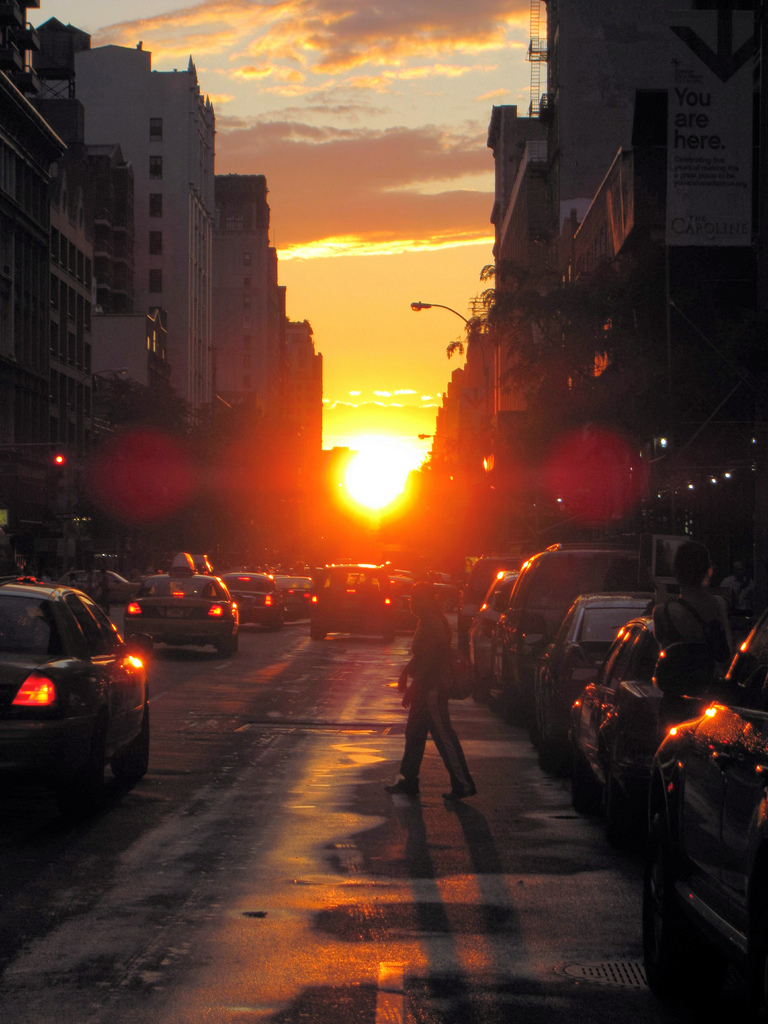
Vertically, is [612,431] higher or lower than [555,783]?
higher

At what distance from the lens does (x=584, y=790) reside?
10695 mm

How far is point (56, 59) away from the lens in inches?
4267

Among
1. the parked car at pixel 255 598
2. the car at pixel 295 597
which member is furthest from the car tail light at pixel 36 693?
the car at pixel 295 597

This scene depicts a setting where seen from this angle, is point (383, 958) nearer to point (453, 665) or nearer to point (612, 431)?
point (453, 665)

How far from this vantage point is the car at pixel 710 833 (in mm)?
4340

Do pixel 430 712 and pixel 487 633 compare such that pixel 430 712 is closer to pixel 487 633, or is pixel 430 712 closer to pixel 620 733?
pixel 620 733

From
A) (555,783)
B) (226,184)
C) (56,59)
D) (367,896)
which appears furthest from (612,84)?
(226,184)

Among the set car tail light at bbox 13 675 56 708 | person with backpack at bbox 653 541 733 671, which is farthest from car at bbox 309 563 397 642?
person with backpack at bbox 653 541 733 671

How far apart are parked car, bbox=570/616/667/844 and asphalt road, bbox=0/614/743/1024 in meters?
0.26

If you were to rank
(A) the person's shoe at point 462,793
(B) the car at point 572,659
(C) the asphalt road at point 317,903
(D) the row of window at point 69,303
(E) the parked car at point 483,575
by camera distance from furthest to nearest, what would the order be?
(D) the row of window at point 69,303, (E) the parked car at point 483,575, (B) the car at point 572,659, (A) the person's shoe at point 462,793, (C) the asphalt road at point 317,903

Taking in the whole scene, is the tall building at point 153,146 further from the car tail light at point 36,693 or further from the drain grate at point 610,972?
the drain grate at point 610,972

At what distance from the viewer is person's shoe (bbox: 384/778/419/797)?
1145 cm

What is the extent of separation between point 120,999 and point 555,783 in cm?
724

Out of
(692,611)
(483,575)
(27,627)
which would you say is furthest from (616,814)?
(483,575)
